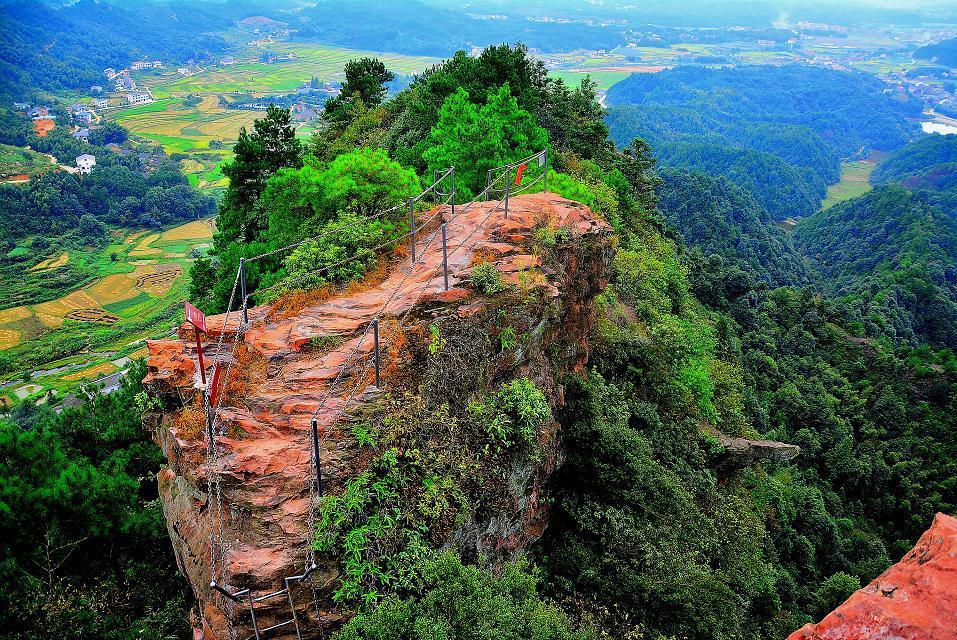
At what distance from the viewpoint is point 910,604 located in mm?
8703

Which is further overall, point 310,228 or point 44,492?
point 310,228

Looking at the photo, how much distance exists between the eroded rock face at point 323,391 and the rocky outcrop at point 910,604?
6257 mm

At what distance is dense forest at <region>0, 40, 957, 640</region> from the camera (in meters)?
11.3

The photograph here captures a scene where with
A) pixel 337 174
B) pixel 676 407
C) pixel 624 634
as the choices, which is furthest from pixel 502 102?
pixel 624 634

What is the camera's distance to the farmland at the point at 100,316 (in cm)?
7000

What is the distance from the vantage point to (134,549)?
1803cm

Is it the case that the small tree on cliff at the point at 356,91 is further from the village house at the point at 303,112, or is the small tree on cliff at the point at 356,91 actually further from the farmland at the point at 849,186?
the farmland at the point at 849,186

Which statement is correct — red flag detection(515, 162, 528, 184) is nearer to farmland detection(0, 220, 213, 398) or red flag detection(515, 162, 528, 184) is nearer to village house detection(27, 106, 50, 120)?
farmland detection(0, 220, 213, 398)

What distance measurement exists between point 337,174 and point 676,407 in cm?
1516

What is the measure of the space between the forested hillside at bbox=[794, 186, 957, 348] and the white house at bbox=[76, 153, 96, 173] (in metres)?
151

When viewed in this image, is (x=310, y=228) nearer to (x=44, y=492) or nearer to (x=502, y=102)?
(x=44, y=492)

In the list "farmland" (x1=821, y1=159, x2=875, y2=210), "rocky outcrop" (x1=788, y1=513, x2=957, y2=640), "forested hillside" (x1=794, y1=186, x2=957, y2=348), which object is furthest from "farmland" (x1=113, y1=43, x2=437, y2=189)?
"rocky outcrop" (x1=788, y1=513, x2=957, y2=640)

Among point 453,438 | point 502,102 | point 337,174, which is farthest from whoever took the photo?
point 502,102

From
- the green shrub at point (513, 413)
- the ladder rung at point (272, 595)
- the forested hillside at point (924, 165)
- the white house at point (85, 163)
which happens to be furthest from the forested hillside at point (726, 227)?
the white house at point (85, 163)
